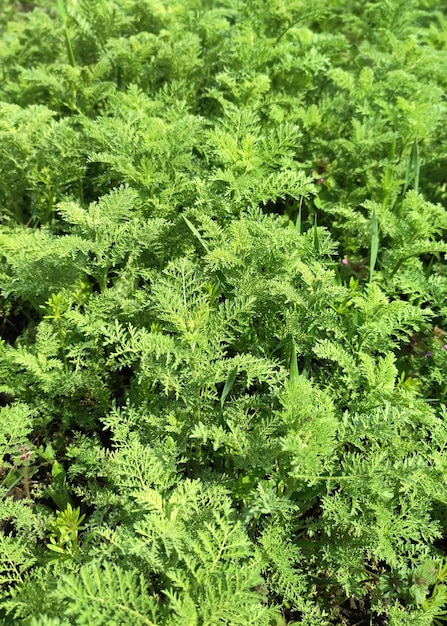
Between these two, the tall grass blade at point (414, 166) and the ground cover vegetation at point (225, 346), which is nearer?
the ground cover vegetation at point (225, 346)

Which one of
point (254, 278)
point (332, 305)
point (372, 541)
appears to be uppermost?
point (254, 278)

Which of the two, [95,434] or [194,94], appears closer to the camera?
[95,434]

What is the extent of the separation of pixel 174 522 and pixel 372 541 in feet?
2.28

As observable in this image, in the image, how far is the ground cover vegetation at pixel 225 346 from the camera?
169 cm

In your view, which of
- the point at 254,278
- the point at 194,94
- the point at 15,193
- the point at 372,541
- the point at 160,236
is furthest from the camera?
the point at 194,94

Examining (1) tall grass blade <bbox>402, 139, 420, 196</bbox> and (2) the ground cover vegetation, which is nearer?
(2) the ground cover vegetation

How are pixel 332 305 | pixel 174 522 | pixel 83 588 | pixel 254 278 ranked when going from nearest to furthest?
pixel 83 588 → pixel 174 522 → pixel 254 278 → pixel 332 305

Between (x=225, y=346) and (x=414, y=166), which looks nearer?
(x=225, y=346)

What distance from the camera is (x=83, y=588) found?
143 cm

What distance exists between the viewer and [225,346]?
6.38 feet

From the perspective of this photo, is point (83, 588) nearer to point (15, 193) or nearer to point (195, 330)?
point (195, 330)

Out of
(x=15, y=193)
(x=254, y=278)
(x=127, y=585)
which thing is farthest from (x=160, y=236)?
(x=127, y=585)

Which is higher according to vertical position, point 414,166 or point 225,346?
point 414,166

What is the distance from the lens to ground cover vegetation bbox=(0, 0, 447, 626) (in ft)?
5.53
